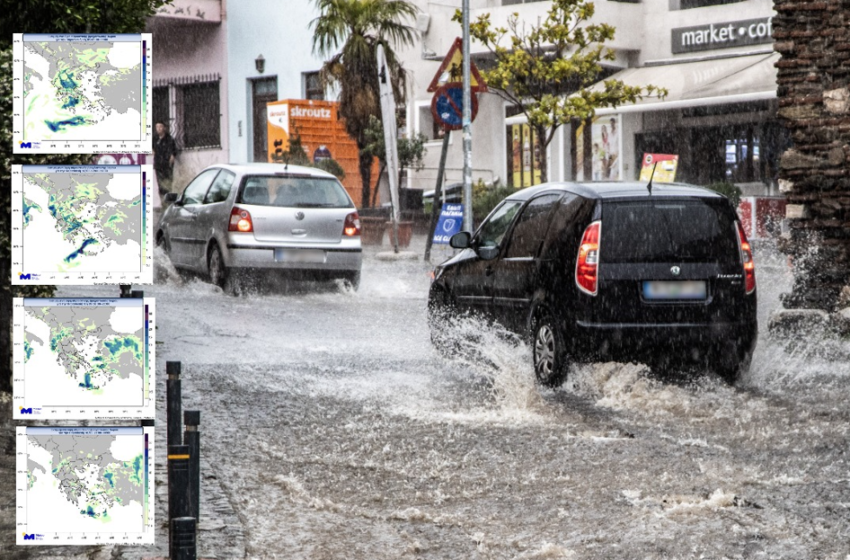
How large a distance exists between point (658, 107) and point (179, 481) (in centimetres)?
2516

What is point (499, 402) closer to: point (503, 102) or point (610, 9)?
point (610, 9)

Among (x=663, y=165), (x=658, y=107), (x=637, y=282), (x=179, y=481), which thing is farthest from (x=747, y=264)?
(x=658, y=107)

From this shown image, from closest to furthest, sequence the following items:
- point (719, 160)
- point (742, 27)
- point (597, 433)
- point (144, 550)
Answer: point (144, 550) → point (597, 433) → point (742, 27) → point (719, 160)

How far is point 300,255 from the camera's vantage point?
693 inches

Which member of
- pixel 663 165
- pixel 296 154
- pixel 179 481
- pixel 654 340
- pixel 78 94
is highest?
pixel 296 154

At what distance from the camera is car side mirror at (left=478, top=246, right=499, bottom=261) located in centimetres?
1142

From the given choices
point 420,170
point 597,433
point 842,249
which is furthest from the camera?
point 420,170

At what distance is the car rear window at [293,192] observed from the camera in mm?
17656

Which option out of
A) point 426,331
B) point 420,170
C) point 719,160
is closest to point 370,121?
point 420,170

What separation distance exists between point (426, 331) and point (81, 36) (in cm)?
946

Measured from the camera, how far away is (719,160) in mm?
32594

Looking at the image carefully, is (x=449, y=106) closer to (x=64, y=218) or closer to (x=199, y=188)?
(x=199, y=188)

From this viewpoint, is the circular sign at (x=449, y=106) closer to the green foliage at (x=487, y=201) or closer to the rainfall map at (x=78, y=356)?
the green foliage at (x=487, y=201)

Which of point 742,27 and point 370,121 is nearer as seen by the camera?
point 742,27
